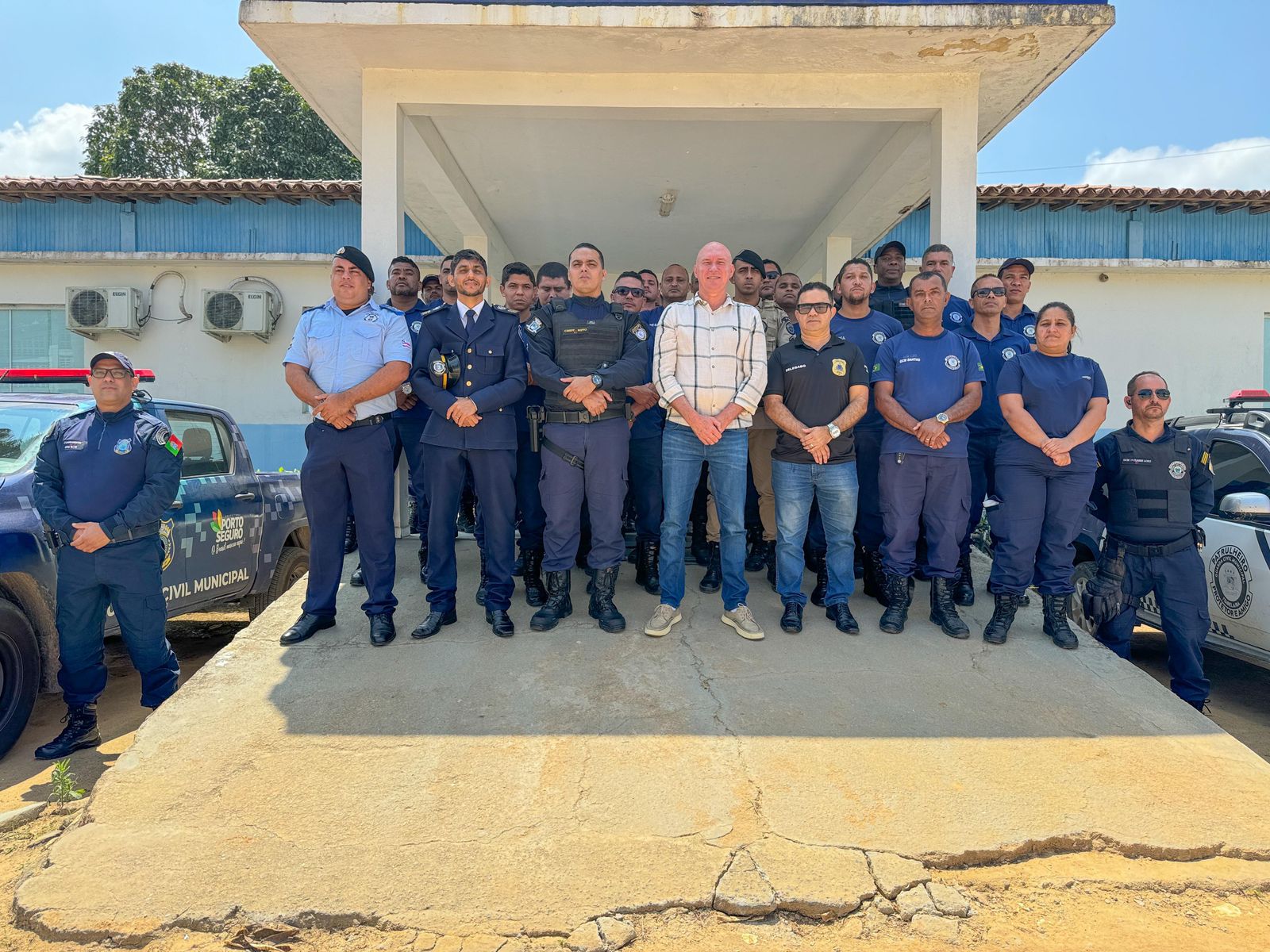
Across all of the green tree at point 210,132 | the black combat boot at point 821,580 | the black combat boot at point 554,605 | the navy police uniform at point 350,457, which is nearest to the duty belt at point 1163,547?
the black combat boot at point 821,580

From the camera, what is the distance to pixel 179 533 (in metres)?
4.84

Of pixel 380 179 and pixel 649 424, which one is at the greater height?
pixel 380 179

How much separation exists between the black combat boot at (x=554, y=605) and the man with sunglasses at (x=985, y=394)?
2.31m

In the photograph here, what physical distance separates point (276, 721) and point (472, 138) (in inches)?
209

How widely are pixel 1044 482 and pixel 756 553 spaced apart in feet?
5.83

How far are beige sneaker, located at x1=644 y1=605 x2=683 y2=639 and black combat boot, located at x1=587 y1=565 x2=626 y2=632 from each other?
0.16 meters

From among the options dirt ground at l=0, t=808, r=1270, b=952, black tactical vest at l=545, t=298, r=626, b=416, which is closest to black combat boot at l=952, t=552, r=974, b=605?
dirt ground at l=0, t=808, r=1270, b=952

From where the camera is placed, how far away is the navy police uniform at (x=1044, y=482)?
4.15 meters

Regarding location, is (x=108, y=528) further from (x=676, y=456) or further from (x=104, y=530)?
(x=676, y=456)

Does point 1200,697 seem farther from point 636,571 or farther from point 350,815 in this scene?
point 350,815

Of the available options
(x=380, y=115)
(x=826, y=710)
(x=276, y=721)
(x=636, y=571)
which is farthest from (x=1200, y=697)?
(x=380, y=115)

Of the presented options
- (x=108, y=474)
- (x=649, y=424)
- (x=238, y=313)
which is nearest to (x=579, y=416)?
(x=649, y=424)

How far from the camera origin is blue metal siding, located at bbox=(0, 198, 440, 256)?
36.4ft

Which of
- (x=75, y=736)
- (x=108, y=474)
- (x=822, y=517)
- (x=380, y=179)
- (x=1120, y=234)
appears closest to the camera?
(x=108, y=474)
